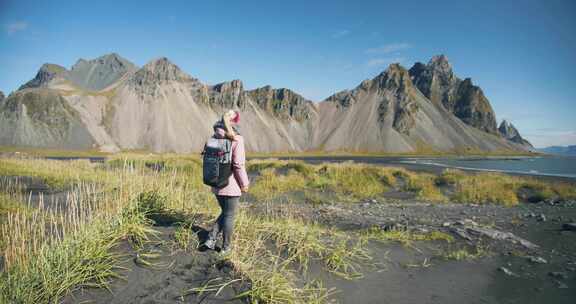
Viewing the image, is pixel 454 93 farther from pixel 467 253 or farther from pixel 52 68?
pixel 52 68

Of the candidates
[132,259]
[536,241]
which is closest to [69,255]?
[132,259]

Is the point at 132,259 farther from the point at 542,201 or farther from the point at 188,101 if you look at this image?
the point at 188,101

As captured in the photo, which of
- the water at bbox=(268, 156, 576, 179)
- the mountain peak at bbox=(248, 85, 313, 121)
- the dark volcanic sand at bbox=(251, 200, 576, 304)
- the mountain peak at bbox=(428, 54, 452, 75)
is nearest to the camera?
the dark volcanic sand at bbox=(251, 200, 576, 304)

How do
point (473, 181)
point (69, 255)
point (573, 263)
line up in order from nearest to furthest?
point (69, 255)
point (573, 263)
point (473, 181)

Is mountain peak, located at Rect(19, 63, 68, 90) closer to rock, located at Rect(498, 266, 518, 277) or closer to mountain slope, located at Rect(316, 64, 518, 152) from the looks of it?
mountain slope, located at Rect(316, 64, 518, 152)

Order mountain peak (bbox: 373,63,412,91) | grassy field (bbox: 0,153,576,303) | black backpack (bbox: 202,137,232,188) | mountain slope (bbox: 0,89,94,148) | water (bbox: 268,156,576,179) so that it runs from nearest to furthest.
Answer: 1. grassy field (bbox: 0,153,576,303)
2. black backpack (bbox: 202,137,232,188)
3. water (bbox: 268,156,576,179)
4. mountain slope (bbox: 0,89,94,148)
5. mountain peak (bbox: 373,63,412,91)

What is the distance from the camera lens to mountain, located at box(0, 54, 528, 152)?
295ft

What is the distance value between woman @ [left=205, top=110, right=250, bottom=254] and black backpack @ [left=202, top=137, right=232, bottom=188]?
0.37ft

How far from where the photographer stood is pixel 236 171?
5246 millimetres

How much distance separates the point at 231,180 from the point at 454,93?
715 ft

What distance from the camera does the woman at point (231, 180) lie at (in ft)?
17.0

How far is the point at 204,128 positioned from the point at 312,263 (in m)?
104

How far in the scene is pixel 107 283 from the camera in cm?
442

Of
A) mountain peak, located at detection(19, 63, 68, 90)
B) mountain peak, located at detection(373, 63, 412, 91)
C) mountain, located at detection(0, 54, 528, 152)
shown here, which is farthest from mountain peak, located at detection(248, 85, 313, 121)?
mountain peak, located at detection(19, 63, 68, 90)
